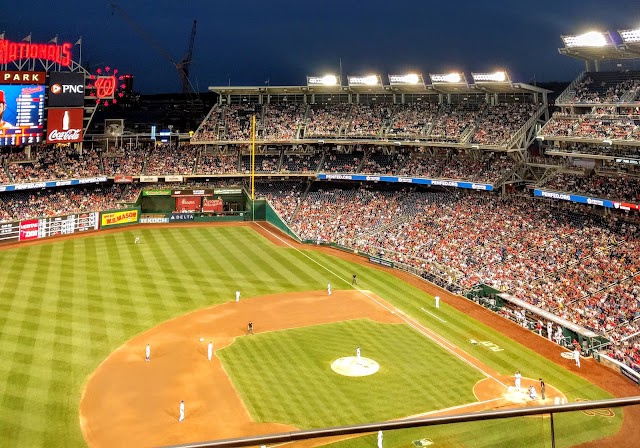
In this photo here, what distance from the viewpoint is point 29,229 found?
4825 centimetres

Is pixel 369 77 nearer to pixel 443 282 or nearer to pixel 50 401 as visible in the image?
pixel 443 282

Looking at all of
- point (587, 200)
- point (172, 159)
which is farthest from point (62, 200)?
point (587, 200)

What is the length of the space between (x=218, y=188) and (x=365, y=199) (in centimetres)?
1773

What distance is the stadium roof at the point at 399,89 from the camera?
5200 centimetres

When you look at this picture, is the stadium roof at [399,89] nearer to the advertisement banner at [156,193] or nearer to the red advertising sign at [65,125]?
the advertisement banner at [156,193]

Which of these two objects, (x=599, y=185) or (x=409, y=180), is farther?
(x=409, y=180)

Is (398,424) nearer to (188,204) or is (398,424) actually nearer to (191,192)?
(191,192)

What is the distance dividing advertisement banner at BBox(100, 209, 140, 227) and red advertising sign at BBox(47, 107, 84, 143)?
9.64 m

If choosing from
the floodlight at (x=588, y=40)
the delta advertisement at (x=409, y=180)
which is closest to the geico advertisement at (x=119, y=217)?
the delta advertisement at (x=409, y=180)

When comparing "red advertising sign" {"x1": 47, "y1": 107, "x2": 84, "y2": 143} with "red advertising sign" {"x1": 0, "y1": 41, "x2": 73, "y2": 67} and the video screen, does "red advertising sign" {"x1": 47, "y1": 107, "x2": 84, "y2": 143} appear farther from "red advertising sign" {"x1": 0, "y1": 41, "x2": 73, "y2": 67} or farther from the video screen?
"red advertising sign" {"x1": 0, "y1": 41, "x2": 73, "y2": 67}

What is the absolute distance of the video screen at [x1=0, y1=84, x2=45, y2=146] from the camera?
5022 centimetres

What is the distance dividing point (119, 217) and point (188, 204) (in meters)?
8.18

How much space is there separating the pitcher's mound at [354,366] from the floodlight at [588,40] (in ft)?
110

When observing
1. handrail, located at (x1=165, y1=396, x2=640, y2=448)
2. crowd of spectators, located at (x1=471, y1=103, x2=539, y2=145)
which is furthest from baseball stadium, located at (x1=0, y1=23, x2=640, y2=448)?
crowd of spectators, located at (x1=471, y1=103, x2=539, y2=145)
